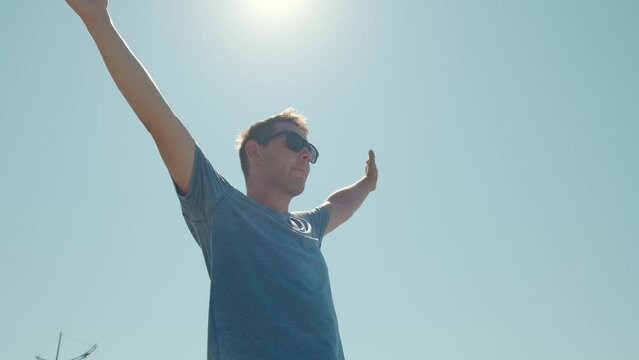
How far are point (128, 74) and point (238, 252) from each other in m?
1.30

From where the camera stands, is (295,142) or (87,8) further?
(295,142)

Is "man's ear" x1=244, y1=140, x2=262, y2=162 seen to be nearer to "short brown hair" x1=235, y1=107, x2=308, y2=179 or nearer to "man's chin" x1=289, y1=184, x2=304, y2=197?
"short brown hair" x1=235, y1=107, x2=308, y2=179

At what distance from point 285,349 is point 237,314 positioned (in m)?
0.37

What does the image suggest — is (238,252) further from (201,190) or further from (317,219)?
(317,219)

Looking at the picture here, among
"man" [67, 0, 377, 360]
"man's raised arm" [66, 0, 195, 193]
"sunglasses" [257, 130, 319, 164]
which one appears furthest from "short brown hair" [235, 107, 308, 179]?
"man's raised arm" [66, 0, 195, 193]

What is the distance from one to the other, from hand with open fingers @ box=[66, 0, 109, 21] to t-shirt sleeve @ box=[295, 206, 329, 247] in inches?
96.5

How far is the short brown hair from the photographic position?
527 cm

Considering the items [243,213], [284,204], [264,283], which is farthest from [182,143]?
[284,204]

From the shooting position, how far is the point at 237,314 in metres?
3.81

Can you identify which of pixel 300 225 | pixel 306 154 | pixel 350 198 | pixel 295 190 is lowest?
pixel 300 225

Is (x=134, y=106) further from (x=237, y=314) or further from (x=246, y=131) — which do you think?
(x=246, y=131)

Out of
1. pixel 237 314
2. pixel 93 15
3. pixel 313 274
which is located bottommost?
pixel 237 314

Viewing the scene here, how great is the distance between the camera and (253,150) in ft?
17.1

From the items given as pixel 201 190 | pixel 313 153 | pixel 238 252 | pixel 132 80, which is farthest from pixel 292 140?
pixel 132 80
